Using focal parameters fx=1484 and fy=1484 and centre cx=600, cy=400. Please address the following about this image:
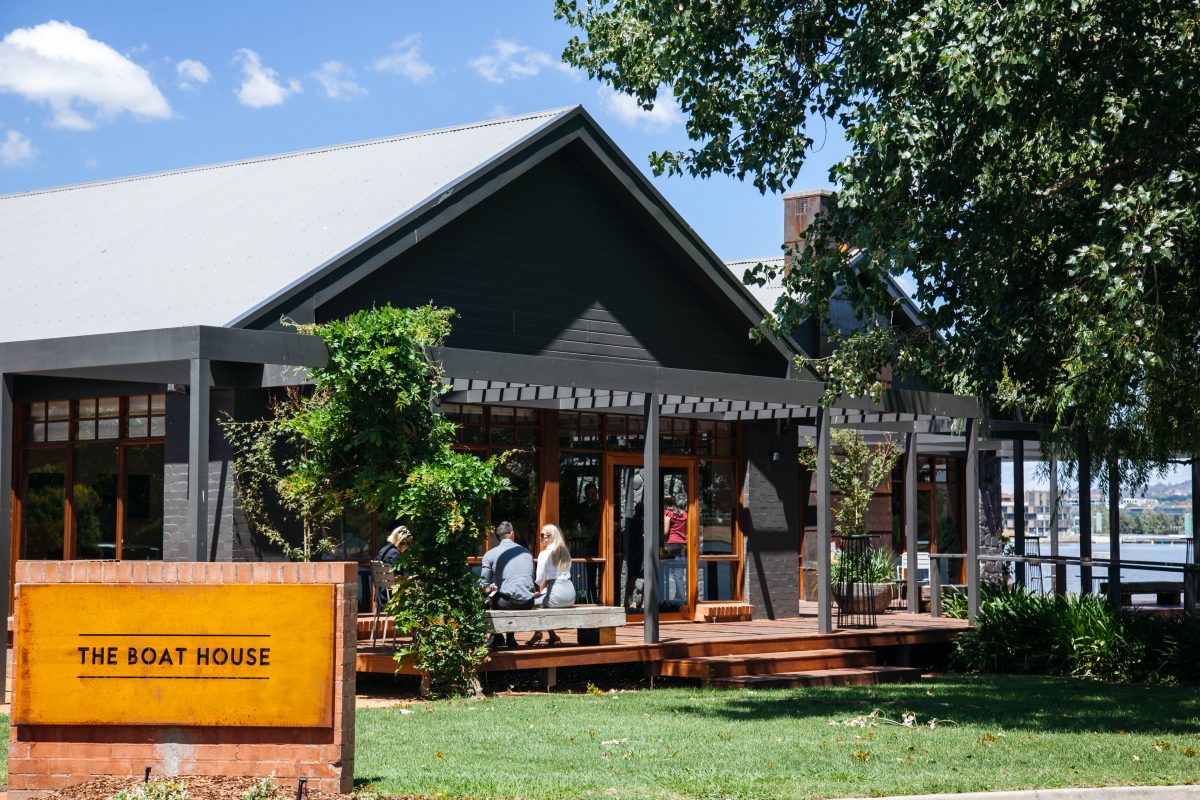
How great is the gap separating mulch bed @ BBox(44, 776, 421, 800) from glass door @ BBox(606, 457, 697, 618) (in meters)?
10.9

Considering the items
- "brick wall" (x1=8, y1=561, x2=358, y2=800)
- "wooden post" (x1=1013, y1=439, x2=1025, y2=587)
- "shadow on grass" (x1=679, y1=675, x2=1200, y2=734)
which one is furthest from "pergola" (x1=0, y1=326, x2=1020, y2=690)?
"brick wall" (x1=8, y1=561, x2=358, y2=800)

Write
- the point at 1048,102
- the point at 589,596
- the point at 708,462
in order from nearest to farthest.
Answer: the point at 1048,102 → the point at 589,596 → the point at 708,462

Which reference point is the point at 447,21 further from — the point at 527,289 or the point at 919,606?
the point at 919,606

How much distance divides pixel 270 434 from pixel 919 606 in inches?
483

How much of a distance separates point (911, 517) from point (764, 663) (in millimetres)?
5690

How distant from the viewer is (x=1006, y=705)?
13602 mm

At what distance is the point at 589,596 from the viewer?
18484 mm

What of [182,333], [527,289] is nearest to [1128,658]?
[527,289]

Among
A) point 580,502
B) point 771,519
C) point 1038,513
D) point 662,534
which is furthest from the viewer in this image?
point 1038,513

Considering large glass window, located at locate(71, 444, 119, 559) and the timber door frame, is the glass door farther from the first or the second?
large glass window, located at locate(71, 444, 119, 559)

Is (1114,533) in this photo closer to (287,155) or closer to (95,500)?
(287,155)

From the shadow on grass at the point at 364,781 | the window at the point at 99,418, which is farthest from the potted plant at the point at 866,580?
the shadow on grass at the point at 364,781

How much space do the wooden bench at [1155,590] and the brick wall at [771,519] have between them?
4743 mm

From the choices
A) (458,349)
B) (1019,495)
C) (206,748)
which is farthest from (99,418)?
(1019,495)
